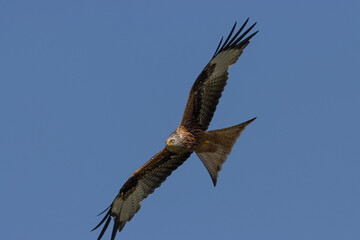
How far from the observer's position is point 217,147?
915cm

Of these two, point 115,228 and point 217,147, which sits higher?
point 217,147

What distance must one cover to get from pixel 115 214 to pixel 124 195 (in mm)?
412

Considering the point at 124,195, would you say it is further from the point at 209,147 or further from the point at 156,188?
the point at 209,147

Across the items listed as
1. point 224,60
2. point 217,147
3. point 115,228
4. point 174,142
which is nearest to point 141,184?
point 115,228

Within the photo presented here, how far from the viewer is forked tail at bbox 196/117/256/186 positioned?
893cm

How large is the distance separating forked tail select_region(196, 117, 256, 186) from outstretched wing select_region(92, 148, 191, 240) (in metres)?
0.54

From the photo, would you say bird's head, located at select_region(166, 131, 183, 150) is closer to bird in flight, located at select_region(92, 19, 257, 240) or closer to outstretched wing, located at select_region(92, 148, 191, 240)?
bird in flight, located at select_region(92, 19, 257, 240)

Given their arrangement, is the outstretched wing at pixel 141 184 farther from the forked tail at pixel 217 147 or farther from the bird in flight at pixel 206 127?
the forked tail at pixel 217 147

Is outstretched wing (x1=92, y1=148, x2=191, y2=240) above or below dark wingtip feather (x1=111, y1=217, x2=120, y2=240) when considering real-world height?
above

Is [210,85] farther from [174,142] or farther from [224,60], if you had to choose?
[174,142]

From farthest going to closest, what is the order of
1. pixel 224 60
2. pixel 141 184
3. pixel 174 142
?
pixel 141 184
pixel 224 60
pixel 174 142

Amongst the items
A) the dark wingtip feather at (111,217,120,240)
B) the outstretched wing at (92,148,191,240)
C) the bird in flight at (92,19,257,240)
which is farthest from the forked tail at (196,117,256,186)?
the dark wingtip feather at (111,217,120,240)

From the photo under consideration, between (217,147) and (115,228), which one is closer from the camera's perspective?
(217,147)

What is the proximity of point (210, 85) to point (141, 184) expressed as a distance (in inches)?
92.3
